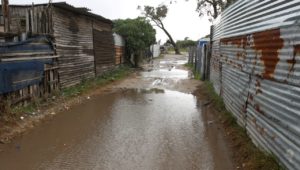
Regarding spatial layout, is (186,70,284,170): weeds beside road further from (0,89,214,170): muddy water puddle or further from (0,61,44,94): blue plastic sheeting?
(0,61,44,94): blue plastic sheeting

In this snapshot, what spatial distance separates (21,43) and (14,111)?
6.38 ft

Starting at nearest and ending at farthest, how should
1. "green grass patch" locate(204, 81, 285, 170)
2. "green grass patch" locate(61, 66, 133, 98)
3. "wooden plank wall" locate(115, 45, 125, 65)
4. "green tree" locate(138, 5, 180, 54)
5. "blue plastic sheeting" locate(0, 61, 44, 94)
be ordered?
"green grass patch" locate(204, 81, 285, 170), "blue plastic sheeting" locate(0, 61, 44, 94), "green grass patch" locate(61, 66, 133, 98), "wooden plank wall" locate(115, 45, 125, 65), "green tree" locate(138, 5, 180, 54)

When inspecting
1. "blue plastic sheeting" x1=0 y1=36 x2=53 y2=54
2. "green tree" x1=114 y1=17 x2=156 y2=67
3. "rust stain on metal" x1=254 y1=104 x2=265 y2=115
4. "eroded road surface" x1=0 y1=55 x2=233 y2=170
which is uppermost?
A: "green tree" x1=114 y1=17 x2=156 y2=67

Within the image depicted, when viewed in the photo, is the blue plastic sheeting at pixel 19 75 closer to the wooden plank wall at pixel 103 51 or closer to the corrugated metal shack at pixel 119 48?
the wooden plank wall at pixel 103 51

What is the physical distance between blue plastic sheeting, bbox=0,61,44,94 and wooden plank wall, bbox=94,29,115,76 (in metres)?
7.22

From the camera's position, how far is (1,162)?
5824 mm

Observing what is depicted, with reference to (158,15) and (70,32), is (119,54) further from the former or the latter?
(158,15)

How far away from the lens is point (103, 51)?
63.2 feet

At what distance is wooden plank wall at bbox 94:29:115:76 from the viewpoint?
1786cm

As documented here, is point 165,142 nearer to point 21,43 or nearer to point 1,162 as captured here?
point 1,162

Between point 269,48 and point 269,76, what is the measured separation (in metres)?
0.48

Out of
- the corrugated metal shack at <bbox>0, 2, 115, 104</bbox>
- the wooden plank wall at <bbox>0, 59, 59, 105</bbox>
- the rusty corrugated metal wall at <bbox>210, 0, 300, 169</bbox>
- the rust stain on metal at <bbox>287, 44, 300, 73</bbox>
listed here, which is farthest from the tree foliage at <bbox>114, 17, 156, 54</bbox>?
the rust stain on metal at <bbox>287, 44, 300, 73</bbox>

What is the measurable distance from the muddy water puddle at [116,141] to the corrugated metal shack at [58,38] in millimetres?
2076

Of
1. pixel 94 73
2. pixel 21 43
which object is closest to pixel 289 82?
pixel 21 43
